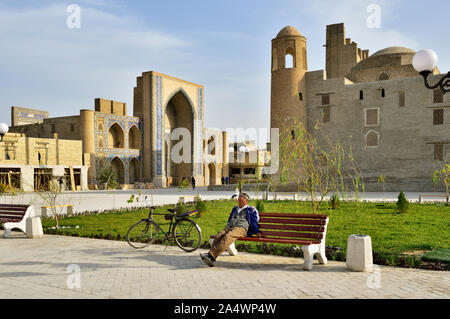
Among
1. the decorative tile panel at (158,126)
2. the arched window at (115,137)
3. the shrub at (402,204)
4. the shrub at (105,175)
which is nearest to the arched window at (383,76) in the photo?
the decorative tile panel at (158,126)

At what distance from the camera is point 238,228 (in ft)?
21.1

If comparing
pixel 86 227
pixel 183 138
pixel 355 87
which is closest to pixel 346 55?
pixel 355 87

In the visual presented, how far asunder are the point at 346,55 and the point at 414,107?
13.6m

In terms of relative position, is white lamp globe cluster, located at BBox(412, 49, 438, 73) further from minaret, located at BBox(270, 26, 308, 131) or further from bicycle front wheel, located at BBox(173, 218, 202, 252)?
minaret, located at BBox(270, 26, 308, 131)

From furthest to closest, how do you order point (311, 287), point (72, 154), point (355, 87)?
1. point (72, 154)
2. point (355, 87)
3. point (311, 287)

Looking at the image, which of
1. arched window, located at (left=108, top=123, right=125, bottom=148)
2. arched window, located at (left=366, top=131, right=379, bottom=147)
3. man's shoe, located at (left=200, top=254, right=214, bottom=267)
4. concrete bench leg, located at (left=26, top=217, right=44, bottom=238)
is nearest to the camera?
man's shoe, located at (left=200, top=254, right=214, bottom=267)

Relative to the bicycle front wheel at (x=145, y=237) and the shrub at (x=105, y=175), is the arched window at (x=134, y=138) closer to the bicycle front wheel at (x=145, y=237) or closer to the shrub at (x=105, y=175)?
the shrub at (x=105, y=175)

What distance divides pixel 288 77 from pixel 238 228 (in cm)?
2513

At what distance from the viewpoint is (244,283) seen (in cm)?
520

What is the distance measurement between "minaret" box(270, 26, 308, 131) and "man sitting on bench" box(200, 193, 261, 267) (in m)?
23.7

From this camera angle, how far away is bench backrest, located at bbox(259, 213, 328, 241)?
6348mm

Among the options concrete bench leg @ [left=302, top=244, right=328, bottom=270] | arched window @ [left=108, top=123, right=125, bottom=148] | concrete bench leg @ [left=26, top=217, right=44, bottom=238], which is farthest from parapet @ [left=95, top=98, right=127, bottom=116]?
concrete bench leg @ [left=302, top=244, right=328, bottom=270]

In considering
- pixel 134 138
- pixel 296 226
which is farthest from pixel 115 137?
pixel 296 226
